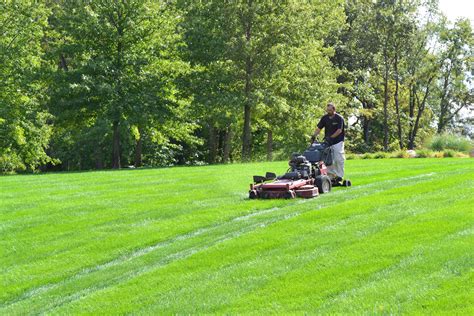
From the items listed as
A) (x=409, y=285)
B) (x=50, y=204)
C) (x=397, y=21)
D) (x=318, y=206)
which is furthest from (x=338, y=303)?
(x=397, y=21)

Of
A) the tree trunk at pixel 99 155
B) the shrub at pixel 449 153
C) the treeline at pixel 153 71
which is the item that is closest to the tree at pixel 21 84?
the treeline at pixel 153 71

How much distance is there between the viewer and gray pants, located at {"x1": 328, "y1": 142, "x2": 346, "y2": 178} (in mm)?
15961

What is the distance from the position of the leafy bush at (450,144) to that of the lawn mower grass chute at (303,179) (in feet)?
62.1

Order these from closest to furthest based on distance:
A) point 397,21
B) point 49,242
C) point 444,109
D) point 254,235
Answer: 1. point 254,235
2. point 49,242
3. point 397,21
4. point 444,109

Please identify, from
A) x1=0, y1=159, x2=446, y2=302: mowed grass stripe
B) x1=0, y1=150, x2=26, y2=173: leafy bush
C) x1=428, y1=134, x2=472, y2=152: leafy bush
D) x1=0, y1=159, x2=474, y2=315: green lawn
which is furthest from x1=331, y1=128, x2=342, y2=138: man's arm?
x1=0, y1=150, x2=26, y2=173: leafy bush

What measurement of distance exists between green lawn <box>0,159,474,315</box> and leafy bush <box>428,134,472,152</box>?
17.7 meters

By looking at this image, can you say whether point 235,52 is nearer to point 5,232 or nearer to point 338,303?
point 5,232

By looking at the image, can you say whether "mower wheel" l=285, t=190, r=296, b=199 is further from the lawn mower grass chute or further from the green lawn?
the green lawn

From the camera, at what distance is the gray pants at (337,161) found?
16.0m

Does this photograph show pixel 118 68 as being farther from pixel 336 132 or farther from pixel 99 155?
pixel 336 132

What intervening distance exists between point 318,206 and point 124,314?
608 centimetres

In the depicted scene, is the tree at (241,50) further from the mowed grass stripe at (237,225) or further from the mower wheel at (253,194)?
the mower wheel at (253,194)

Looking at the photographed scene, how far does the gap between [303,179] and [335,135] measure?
1.72 meters

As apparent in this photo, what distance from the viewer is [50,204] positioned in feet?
50.8
